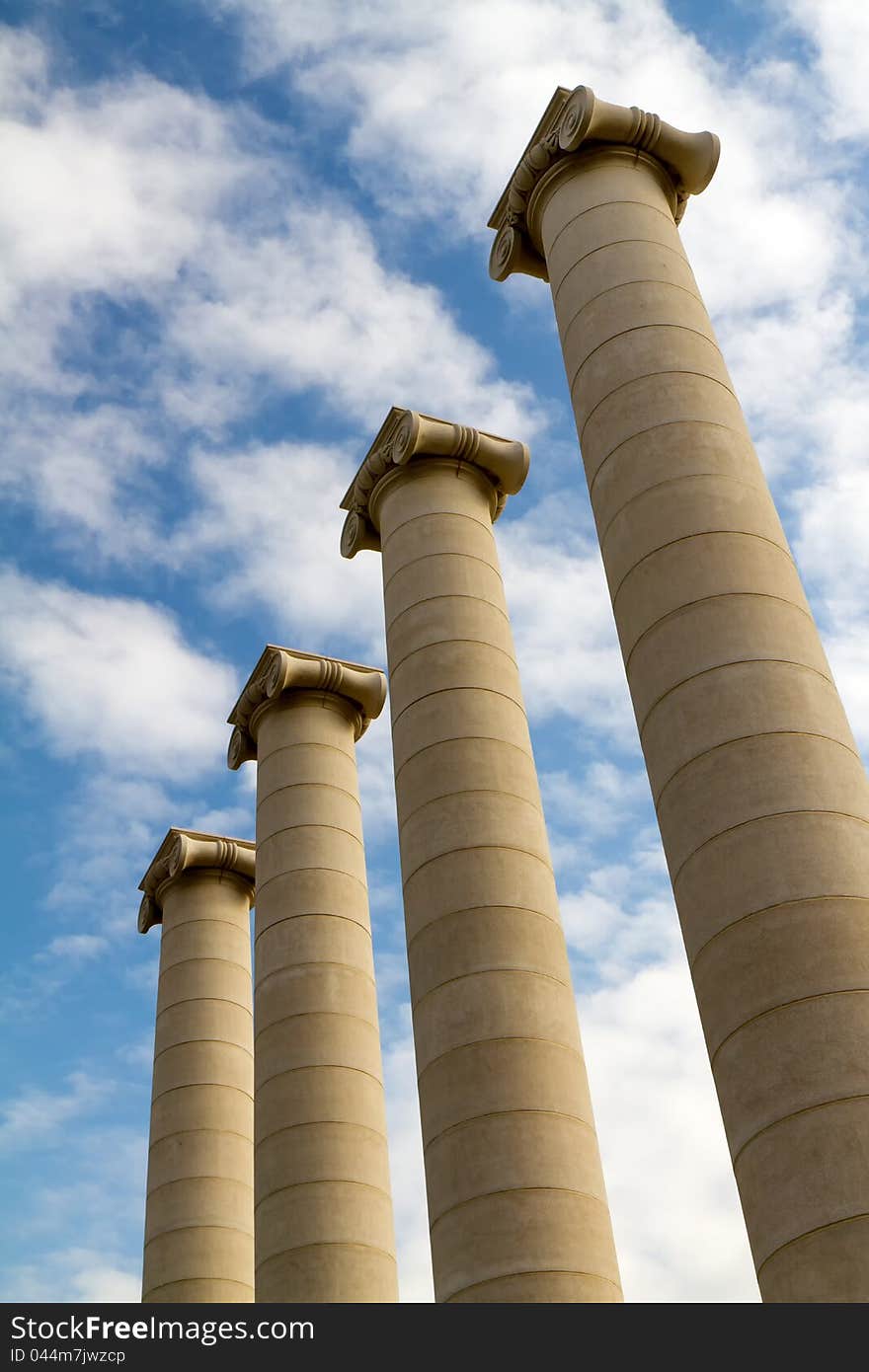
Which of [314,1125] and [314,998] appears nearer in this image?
[314,1125]

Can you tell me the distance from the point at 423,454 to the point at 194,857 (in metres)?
36.4

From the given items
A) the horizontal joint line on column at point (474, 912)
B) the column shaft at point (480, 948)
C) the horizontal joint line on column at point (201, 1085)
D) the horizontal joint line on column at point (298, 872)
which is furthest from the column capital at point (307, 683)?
the horizontal joint line on column at point (474, 912)

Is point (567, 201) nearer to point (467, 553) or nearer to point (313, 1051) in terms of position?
point (467, 553)

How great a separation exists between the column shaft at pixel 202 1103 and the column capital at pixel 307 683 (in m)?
14.4

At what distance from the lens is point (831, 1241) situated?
29859 millimetres

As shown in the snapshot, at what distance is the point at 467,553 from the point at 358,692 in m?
20.5

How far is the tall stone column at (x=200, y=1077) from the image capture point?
77.8 m

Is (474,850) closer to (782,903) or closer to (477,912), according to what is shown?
(477,912)

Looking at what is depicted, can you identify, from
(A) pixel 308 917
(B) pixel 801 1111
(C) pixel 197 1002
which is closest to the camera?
A: (B) pixel 801 1111

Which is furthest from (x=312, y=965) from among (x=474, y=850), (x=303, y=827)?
(x=474, y=850)

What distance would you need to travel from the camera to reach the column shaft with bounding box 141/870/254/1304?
7769 centimetres

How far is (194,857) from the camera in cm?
9106

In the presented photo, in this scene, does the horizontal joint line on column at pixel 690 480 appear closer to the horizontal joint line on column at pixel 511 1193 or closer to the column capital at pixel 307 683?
the horizontal joint line on column at pixel 511 1193

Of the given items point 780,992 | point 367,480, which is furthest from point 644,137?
point 780,992
